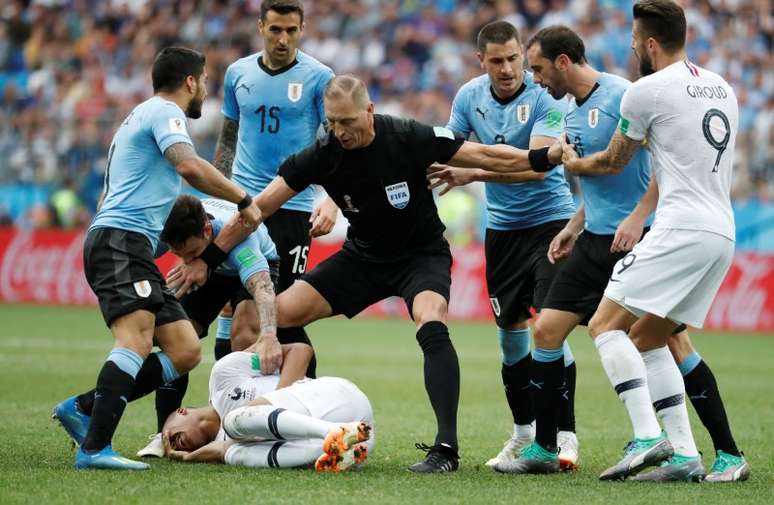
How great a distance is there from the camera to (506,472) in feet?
24.8

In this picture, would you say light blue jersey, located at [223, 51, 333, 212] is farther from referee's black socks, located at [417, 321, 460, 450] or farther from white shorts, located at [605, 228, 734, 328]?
white shorts, located at [605, 228, 734, 328]

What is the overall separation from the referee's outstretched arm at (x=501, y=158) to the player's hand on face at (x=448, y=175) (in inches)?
3.9

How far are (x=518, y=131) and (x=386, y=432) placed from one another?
259 centimetres

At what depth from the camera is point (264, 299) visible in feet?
26.0

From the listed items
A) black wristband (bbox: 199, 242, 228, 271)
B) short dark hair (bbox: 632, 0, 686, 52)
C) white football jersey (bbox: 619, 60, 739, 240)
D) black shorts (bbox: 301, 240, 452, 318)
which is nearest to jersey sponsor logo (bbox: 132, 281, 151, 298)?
black wristband (bbox: 199, 242, 228, 271)

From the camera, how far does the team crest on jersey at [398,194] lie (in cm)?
775

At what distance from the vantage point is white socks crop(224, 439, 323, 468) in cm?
732

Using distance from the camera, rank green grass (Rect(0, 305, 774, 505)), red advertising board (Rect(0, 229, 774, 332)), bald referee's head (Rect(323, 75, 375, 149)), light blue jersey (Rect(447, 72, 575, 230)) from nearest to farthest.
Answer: green grass (Rect(0, 305, 774, 505)), bald referee's head (Rect(323, 75, 375, 149)), light blue jersey (Rect(447, 72, 575, 230)), red advertising board (Rect(0, 229, 774, 332))

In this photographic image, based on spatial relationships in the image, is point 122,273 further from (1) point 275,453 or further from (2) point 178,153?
(1) point 275,453

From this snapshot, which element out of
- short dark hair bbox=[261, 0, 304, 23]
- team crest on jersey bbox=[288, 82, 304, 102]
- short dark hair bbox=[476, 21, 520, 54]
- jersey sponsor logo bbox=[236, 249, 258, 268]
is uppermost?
short dark hair bbox=[261, 0, 304, 23]

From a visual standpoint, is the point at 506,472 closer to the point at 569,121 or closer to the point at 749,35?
the point at 569,121

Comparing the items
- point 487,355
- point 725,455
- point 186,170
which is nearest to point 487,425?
point 725,455

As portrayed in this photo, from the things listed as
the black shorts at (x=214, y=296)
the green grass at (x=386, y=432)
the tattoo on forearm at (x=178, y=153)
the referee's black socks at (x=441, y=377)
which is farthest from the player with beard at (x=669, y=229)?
the black shorts at (x=214, y=296)

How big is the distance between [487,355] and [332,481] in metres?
9.73
